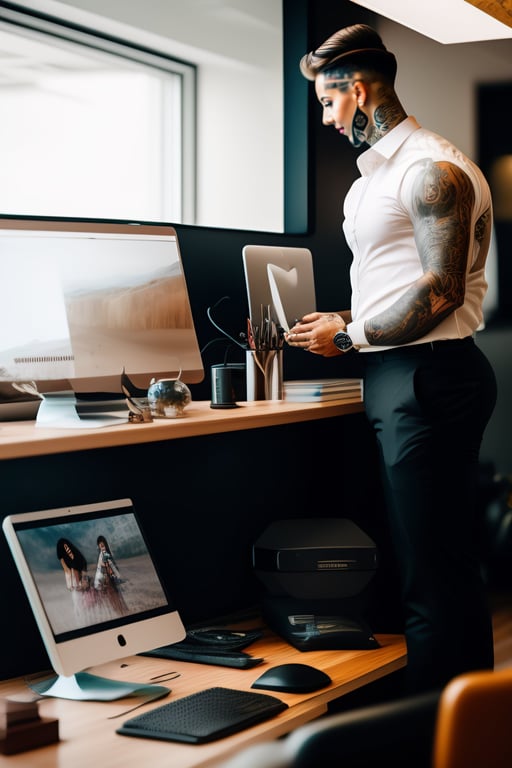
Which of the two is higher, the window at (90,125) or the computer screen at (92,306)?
the window at (90,125)

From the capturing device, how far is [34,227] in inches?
87.1

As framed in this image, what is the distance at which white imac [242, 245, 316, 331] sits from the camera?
278 centimetres

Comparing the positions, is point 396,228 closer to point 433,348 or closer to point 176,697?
point 433,348

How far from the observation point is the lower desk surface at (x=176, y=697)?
1818 mm

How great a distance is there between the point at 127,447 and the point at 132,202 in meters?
1.21

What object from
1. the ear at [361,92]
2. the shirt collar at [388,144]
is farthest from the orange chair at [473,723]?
the ear at [361,92]

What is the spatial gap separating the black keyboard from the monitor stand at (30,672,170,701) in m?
0.11

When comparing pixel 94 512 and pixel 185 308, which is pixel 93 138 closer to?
pixel 185 308

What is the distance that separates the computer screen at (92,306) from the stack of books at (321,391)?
29 cm

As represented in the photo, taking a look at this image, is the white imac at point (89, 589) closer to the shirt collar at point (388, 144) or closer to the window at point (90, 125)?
the shirt collar at point (388, 144)

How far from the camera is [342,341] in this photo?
248 centimetres

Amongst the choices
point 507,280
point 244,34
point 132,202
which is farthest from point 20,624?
point 507,280

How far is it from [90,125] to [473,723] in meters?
2.90

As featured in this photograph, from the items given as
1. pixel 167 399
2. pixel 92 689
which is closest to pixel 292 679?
pixel 92 689
